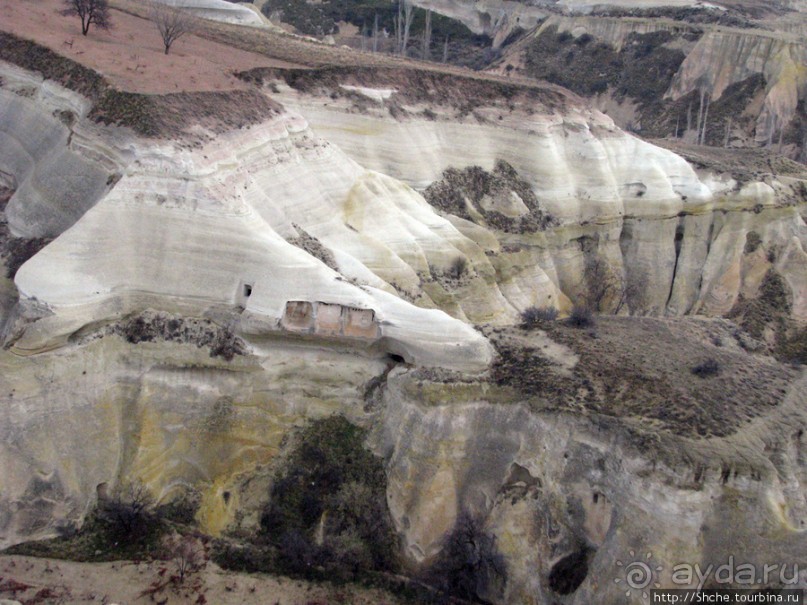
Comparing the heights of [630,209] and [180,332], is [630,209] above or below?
above

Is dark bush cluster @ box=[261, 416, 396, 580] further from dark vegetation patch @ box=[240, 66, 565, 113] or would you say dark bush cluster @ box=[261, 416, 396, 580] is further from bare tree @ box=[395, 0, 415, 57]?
bare tree @ box=[395, 0, 415, 57]

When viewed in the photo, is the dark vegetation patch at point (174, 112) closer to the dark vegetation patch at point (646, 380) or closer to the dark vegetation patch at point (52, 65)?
the dark vegetation patch at point (52, 65)

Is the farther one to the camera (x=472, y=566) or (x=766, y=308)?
(x=766, y=308)

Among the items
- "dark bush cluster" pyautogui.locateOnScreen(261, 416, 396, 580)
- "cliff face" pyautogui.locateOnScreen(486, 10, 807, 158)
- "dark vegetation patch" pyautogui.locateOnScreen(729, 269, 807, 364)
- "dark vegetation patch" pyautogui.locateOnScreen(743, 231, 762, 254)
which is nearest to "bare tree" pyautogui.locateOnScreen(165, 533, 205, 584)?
"dark bush cluster" pyautogui.locateOnScreen(261, 416, 396, 580)

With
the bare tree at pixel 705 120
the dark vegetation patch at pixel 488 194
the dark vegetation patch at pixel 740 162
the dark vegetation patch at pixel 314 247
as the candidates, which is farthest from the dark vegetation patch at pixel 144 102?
the bare tree at pixel 705 120

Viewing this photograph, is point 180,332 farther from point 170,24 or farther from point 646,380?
point 170,24

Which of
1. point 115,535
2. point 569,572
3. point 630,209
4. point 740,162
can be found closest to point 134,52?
point 115,535

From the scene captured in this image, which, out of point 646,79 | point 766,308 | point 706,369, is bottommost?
point 766,308

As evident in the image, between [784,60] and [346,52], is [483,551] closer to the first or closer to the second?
[346,52]
